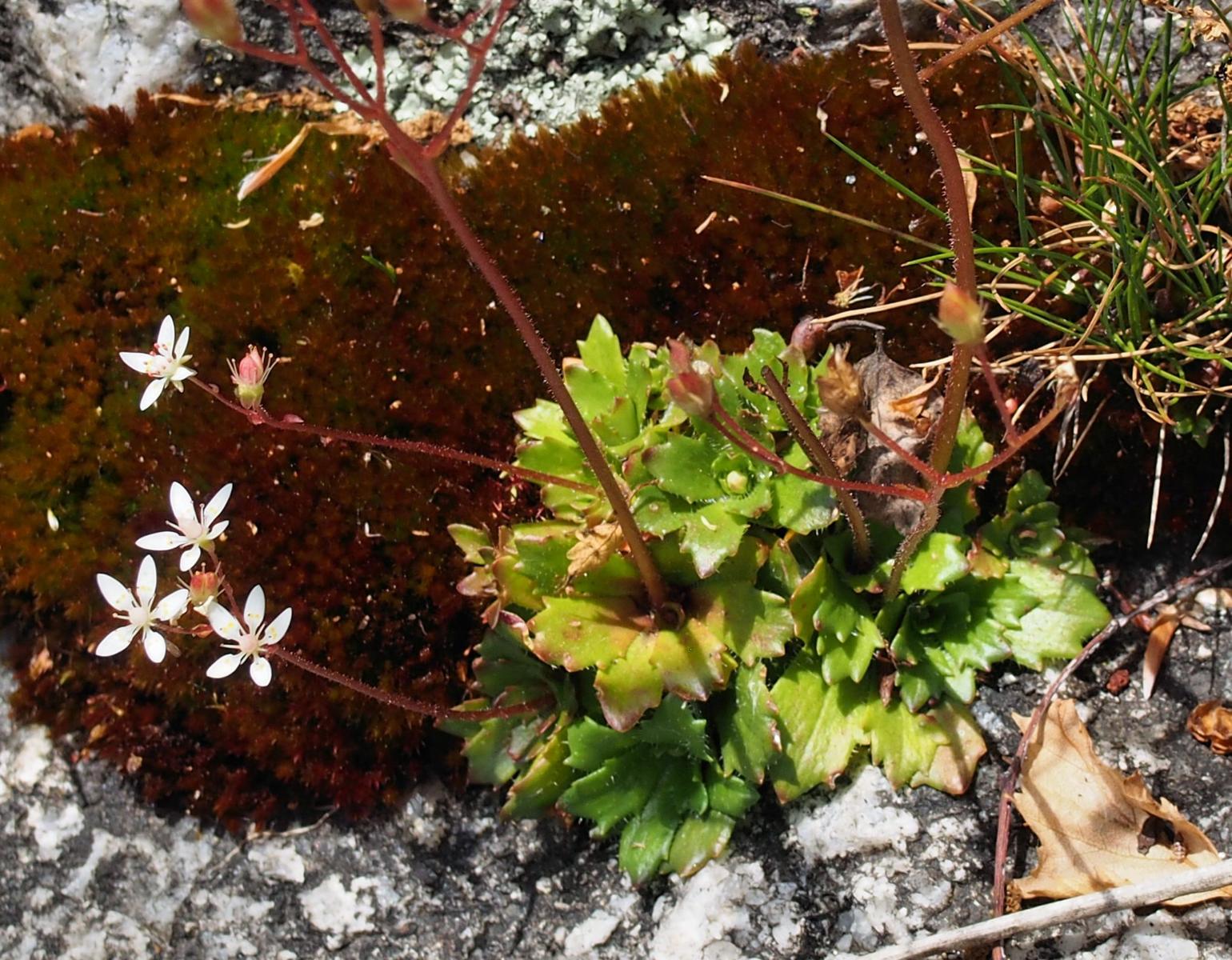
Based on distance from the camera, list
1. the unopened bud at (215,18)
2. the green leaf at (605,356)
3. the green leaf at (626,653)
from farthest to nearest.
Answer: the green leaf at (605,356) < the green leaf at (626,653) < the unopened bud at (215,18)

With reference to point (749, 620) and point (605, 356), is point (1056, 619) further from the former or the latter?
point (605, 356)

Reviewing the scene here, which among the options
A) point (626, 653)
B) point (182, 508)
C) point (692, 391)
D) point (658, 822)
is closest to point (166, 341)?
point (182, 508)

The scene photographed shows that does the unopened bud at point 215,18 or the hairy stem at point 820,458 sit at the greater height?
the unopened bud at point 215,18

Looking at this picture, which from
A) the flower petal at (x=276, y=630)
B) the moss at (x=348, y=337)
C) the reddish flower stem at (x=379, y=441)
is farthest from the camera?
the moss at (x=348, y=337)

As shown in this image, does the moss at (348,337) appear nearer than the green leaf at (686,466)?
No

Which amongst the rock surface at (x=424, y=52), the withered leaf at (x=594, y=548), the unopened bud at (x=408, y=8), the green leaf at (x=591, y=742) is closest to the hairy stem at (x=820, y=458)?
the withered leaf at (x=594, y=548)

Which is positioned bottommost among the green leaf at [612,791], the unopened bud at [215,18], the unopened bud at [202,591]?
the green leaf at [612,791]

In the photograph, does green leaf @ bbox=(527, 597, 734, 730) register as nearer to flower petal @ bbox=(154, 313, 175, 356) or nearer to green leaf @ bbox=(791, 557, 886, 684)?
green leaf @ bbox=(791, 557, 886, 684)

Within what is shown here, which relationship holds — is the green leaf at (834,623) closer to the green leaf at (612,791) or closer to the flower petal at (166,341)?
the green leaf at (612,791)
